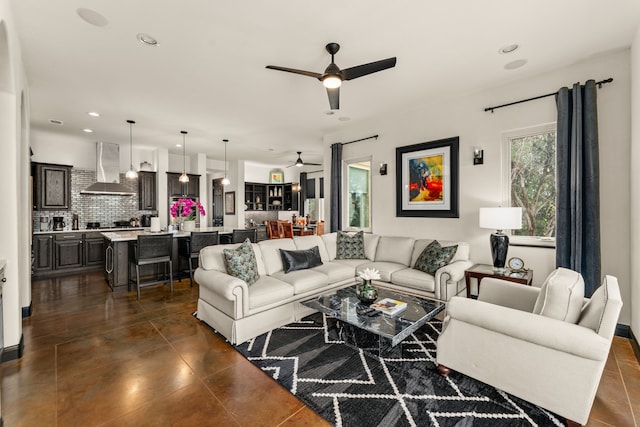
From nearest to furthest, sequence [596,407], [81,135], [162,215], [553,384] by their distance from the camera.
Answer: [553,384] < [596,407] < [81,135] < [162,215]

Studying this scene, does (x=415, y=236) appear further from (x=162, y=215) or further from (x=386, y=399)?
(x=162, y=215)

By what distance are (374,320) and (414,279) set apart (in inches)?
55.1

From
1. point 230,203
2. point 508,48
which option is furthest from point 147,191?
point 508,48

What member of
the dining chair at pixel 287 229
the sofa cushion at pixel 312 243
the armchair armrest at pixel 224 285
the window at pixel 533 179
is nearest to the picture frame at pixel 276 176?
the dining chair at pixel 287 229

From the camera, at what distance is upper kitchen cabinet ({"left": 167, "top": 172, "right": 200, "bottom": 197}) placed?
781 cm

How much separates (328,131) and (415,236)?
285 centimetres

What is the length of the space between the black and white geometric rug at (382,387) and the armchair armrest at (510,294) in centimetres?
71

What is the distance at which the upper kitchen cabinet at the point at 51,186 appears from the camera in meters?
5.88

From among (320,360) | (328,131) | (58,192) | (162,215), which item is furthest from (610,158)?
(58,192)

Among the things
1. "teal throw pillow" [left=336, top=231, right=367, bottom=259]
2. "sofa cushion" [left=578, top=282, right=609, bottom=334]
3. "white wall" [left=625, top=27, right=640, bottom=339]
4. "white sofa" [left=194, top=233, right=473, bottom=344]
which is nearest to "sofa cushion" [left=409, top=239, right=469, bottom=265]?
"white sofa" [left=194, top=233, right=473, bottom=344]

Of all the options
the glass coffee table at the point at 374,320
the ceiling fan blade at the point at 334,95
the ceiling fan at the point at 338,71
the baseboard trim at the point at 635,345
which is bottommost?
the baseboard trim at the point at 635,345

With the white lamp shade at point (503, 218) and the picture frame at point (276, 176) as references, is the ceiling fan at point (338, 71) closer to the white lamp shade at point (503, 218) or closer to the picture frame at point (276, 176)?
the white lamp shade at point (503, 218)

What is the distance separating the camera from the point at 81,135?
6.30 metres

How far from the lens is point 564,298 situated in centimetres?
187
